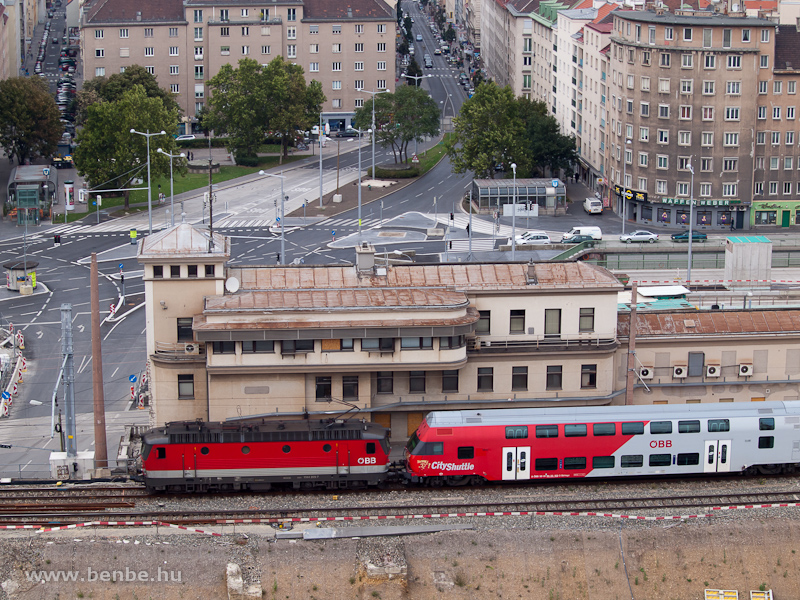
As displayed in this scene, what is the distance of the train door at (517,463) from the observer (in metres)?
58.7

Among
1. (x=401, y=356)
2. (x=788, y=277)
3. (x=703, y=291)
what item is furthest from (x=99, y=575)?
(x=788, y=277)

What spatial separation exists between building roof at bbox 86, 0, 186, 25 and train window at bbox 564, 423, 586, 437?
12393cm

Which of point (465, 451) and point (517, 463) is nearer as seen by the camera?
point (465, 451)

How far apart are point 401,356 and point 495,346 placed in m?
5.36

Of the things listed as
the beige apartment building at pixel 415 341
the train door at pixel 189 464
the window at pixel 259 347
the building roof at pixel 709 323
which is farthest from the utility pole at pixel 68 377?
the building roof at pixel 709 323

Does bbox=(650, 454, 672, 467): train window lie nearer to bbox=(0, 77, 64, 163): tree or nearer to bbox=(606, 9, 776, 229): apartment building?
bbox=(606, 9, 776, 229): apartment building

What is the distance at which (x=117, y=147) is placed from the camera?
13312 centimetres

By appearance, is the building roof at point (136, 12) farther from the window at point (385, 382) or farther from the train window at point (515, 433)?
the train window at point (515, 433)

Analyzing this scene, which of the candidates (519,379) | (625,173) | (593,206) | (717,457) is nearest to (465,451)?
(519,379)

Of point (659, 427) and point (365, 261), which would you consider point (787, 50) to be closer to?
point (365, 261)

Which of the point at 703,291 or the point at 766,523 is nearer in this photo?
the point at 766,523

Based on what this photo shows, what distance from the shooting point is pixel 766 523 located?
5538 centimetres

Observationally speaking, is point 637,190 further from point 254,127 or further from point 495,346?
point 495,346

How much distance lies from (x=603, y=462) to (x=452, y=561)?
10.4m
